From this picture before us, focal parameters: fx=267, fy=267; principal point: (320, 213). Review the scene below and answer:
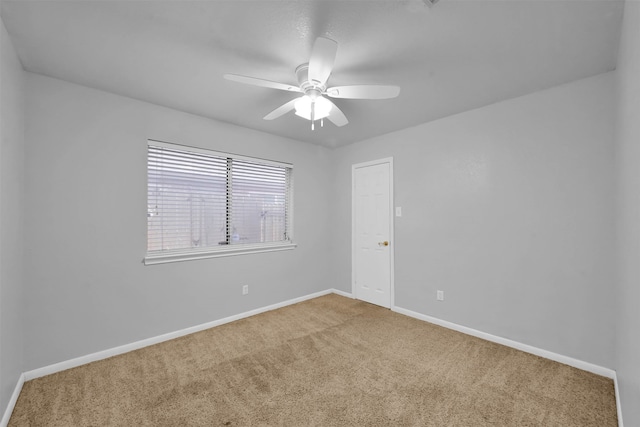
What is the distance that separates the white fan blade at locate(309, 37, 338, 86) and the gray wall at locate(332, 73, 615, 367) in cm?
202

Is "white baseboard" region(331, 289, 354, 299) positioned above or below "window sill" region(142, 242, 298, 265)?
below

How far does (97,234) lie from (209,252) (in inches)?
41.9

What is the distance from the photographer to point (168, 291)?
288 cm

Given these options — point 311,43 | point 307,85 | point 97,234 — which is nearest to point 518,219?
point 307,85

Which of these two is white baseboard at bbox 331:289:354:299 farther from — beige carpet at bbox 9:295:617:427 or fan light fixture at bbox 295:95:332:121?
fan light fixture at bbox 295:95:332:121

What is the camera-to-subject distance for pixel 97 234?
247cm

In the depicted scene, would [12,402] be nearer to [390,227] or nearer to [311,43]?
[311,43]

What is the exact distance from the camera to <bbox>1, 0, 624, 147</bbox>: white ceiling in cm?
151

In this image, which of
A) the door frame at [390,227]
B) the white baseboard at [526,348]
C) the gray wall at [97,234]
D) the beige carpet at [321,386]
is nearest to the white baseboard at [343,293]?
the door frame at [390,227]

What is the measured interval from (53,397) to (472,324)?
12.3 feet

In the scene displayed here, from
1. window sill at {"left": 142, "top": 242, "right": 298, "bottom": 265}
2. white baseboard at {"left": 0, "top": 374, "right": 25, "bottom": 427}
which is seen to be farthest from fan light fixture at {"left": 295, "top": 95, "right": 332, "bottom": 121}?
white baseboard at {"left": 0, "top": 374, "right": 25, "bottom": 427}

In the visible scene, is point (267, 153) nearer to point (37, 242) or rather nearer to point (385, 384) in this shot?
point (37, 242)

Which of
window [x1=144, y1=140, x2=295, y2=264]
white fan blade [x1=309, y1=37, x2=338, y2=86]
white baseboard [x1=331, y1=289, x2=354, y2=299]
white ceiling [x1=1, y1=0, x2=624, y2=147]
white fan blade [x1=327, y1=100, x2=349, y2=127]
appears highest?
white ceiling [x1=1, y1=0, x2=624, y2=147]

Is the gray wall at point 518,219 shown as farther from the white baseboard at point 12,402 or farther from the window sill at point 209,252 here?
the white baseboard at point 12,402
